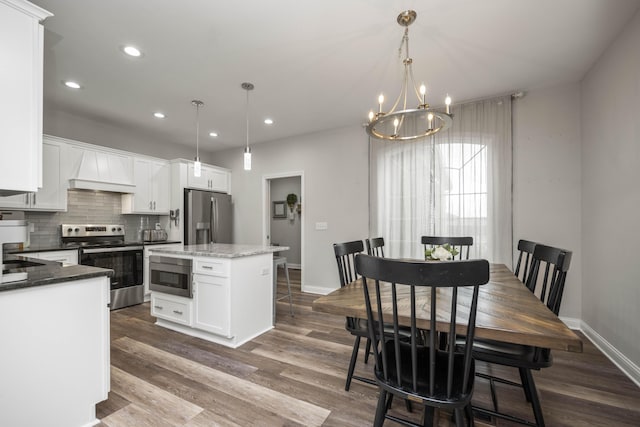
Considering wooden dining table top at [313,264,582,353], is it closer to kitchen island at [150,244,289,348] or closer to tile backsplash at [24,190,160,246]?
kitchen island at [150,244,289,348]

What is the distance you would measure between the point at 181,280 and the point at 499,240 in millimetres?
3610

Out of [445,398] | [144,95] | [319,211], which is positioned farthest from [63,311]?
[319,211]

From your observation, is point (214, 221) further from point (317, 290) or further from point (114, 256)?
point (317, 290)

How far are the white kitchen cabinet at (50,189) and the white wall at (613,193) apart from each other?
5884 mm

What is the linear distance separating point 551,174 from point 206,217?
498 cm

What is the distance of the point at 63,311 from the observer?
1.51 m

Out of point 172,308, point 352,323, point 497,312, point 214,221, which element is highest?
point 214,221

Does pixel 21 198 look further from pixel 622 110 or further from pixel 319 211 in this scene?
pixel 622 110

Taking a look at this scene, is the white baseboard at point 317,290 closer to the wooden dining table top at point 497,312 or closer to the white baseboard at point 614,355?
the wooden dining table top at point 497,312

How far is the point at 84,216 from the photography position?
406 centimetres

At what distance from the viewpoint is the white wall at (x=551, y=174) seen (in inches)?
120

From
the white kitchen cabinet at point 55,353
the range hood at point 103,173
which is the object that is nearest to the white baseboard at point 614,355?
the white kitchen cabinet at point 55,353

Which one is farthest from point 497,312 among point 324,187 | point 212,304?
point 324,187

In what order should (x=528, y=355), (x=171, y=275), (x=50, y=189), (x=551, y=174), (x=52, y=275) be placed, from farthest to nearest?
(x=50, y=189) < (x=551, y=174) < (x=171, y=275) < (x=52, y=275) < (x=528, y=355)
